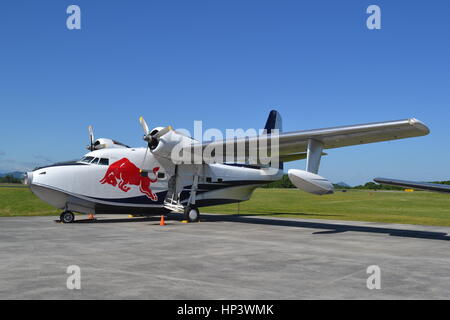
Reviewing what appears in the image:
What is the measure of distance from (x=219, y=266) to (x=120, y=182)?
38.8ft

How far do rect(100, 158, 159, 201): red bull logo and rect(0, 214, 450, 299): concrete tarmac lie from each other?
16.4ft

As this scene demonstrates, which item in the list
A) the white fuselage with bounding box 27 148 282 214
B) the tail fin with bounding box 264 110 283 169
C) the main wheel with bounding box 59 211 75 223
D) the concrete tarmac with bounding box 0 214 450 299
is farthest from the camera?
the tail fin with bounding box 264 110 283 169

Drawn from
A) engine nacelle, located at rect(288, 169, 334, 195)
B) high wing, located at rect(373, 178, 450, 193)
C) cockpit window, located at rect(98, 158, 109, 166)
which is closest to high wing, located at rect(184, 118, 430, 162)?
engine nacelle, located at rect(288, 169, 334, 195)

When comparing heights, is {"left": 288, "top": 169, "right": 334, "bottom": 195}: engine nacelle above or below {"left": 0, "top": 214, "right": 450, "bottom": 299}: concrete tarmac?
above

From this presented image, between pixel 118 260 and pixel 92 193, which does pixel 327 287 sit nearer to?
pixel 118 260

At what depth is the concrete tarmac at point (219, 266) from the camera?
5875 mm

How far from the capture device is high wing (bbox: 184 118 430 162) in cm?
1360

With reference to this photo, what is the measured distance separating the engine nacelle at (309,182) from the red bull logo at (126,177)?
7980 millimetres

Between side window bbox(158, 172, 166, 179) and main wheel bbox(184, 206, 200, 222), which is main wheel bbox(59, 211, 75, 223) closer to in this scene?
side window bbox(158, 172, 166, 179)

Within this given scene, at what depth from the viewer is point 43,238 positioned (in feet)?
40.2

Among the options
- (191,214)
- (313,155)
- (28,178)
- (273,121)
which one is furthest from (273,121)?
(28,178)

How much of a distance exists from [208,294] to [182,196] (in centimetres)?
1481
